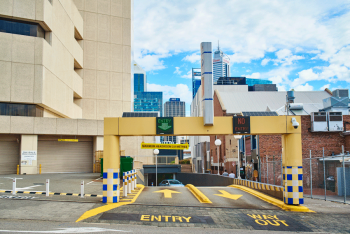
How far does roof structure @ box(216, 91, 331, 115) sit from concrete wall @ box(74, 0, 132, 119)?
569 inches

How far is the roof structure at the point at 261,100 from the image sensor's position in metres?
43.8

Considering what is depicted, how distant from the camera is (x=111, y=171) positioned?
1365 centimetres

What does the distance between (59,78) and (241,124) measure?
26381mm

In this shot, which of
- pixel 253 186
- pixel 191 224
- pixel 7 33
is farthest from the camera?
pixel 7 33

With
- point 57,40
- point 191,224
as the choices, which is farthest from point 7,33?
point 191,224

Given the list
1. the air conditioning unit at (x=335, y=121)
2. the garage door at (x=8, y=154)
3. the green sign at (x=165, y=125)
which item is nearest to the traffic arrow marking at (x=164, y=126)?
the green sign at (x=165, y=125)

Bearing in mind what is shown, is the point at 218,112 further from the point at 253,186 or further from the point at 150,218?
the point at 150,218

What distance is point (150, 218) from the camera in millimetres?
10586

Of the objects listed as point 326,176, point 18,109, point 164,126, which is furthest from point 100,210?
point 18,109

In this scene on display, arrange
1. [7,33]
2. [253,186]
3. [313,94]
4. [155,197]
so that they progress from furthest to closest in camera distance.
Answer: [313,94] < [7,33] < [253,186] < [155,197]

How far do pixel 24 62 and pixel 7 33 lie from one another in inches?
121

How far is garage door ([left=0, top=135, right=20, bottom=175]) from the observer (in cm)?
3069

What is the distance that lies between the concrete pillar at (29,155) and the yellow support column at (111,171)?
20.5 metres

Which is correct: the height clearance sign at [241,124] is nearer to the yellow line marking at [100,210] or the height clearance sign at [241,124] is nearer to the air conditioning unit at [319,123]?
the yellow line marking at [100,210]
